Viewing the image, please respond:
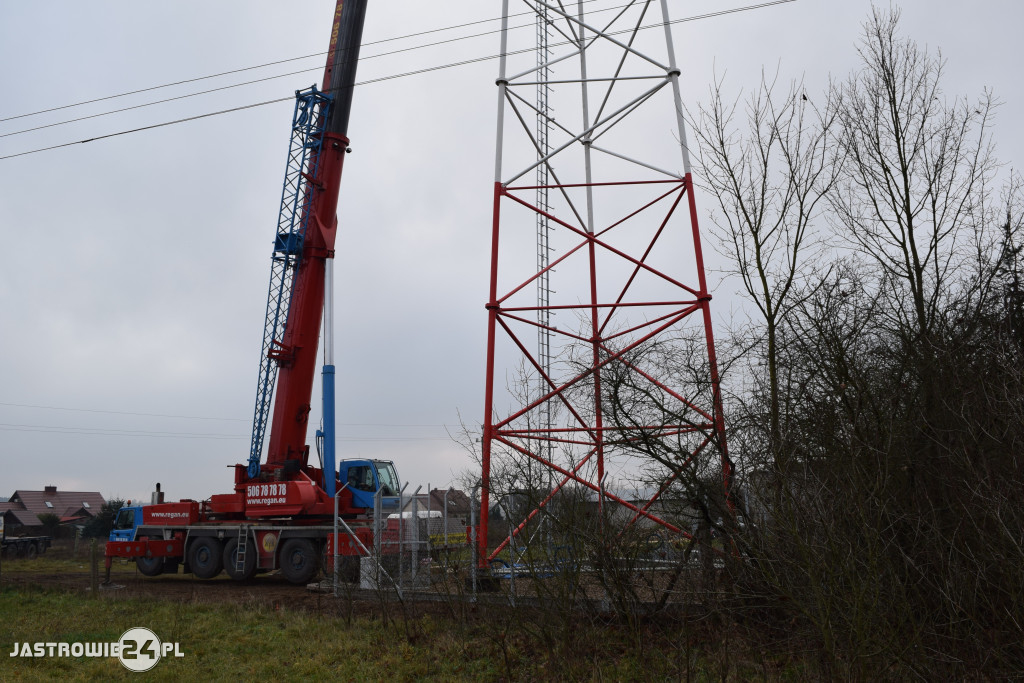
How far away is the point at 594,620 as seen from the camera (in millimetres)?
8258

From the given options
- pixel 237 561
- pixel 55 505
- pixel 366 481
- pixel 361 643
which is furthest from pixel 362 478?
pixel 55 505

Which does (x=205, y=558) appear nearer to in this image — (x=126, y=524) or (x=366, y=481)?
(x=366, y=481)

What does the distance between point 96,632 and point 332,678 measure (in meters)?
4.23

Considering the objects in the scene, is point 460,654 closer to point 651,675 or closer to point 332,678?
point 332,678

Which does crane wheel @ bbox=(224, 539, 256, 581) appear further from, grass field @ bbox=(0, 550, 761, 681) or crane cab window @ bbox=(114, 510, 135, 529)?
crane cab window @ bbox=(114, 510, 135, 529)

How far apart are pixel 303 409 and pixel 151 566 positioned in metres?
6.20

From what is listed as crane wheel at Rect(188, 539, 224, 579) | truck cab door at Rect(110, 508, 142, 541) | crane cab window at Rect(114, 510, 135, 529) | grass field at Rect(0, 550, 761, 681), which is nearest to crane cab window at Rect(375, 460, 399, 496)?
crane wheel at Rect(188, 539, 224, 579)

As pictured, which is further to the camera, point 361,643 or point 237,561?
point 237,561

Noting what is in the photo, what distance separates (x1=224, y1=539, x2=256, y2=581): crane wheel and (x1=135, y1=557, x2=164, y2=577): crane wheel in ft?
8.77

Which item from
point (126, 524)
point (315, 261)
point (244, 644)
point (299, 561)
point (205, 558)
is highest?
point (315, 261)

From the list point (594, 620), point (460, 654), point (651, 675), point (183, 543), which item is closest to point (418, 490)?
point (460, 654)

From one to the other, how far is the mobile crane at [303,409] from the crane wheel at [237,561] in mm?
22

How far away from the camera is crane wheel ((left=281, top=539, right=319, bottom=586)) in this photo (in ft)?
53.6

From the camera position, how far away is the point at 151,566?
1947 centimetres
